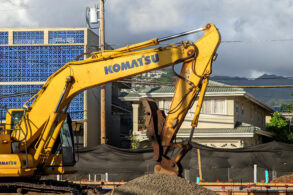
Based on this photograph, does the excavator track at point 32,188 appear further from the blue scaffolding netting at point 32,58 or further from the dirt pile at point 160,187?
the blue scaffolding netting at point 32,58

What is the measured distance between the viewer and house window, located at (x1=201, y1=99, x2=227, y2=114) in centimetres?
3812

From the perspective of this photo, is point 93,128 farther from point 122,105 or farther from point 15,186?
point 15,186

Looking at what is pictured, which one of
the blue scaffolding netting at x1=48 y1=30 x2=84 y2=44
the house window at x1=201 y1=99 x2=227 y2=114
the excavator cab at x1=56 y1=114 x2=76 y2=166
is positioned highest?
the blue scaffolding netting at x1=48 y1=30 x2=84 y2=44

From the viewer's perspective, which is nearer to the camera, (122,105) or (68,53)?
(68,53)

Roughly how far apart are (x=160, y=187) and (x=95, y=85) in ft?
13.0

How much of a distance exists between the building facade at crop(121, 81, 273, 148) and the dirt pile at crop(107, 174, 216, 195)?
74.8ft

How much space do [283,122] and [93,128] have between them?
51.0ft

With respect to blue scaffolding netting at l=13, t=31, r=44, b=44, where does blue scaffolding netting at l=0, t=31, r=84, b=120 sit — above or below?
below

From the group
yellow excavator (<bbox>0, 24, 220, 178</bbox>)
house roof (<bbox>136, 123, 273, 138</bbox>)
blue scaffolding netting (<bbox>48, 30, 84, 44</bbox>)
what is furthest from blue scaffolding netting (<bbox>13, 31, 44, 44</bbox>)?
yellow excavator (<bbox>0, 24, 220, 178</bbox>)

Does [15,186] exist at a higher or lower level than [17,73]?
lower

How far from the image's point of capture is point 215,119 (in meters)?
37.8

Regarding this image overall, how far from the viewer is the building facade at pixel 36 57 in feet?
146

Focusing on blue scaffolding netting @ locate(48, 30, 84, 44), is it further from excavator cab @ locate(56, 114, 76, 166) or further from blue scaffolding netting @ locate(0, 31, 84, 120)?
excavator cab @ locate(56, 114, 76, 166)

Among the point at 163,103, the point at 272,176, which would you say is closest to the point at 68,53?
the point at 163,103
